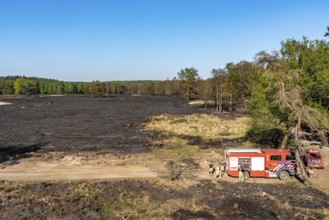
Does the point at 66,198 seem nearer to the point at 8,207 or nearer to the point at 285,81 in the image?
the point at 8,207

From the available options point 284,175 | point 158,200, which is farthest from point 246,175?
point 158,200

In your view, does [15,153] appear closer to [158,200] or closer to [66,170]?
[66,170]

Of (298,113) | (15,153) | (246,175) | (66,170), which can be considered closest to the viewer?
(298,113)

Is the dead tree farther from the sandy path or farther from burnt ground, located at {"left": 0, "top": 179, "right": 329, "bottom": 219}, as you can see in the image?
the sandy path

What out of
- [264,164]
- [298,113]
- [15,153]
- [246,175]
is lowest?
[15,153]

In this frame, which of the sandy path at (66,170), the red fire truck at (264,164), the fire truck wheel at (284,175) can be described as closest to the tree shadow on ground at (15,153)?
the sandy path at (66,170)

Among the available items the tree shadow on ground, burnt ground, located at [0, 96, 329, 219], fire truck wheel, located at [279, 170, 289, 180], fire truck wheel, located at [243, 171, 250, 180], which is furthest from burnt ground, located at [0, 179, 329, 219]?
the tree shadow on ground

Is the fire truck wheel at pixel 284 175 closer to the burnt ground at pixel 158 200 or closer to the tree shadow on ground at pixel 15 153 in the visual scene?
the burnt ground at pixel 158 200

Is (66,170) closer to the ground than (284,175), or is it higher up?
closer to the ground
